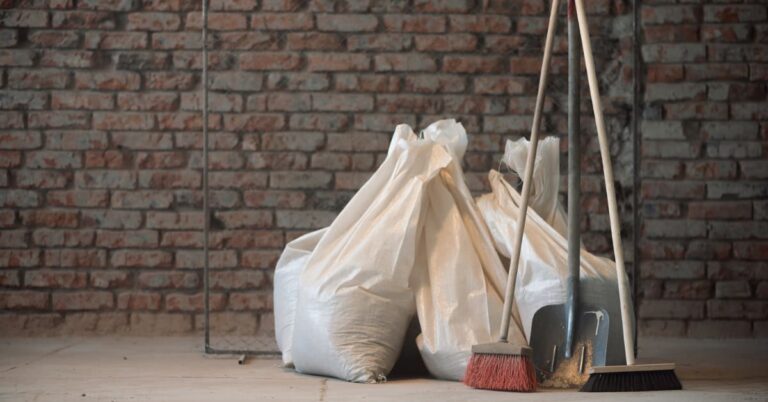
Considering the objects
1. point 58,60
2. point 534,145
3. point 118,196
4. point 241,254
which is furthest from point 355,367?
point 58,60

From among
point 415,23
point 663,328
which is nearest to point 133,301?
point 415,23

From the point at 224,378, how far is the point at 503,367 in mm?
828

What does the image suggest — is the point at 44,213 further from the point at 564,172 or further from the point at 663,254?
the point at 663,254

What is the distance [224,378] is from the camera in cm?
303

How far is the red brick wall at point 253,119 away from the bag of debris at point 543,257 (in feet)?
3.70

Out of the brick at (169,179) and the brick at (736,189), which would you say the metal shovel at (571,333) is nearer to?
the brick at (736,189)

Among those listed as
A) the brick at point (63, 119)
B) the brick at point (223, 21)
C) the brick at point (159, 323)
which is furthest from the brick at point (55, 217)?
the brick at point (223, 21)

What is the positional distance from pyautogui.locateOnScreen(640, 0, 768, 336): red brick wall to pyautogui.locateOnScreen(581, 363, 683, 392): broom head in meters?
1.82

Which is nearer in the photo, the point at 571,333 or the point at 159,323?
the point at 571,333

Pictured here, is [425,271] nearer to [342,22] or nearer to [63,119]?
[342,22]

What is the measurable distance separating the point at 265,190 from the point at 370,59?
2.18 feet

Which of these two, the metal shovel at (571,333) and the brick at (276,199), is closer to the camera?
the metal shovel at (571,333)

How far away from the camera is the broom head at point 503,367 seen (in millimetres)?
2629

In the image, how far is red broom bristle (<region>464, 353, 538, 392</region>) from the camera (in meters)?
2.63
